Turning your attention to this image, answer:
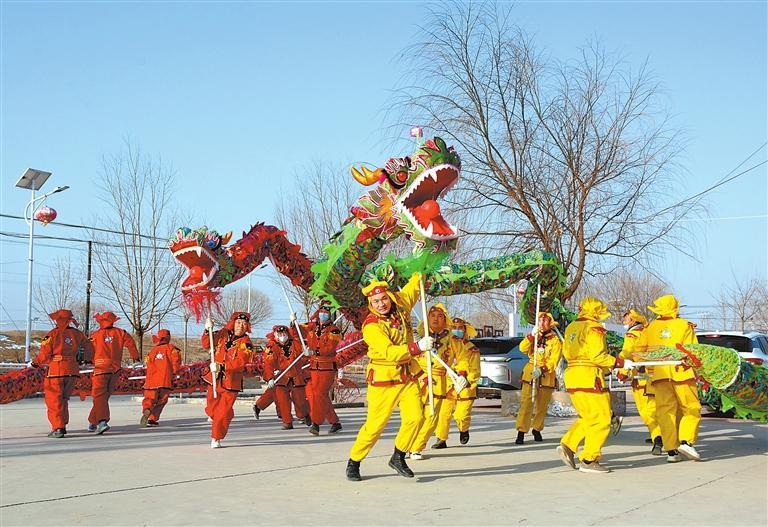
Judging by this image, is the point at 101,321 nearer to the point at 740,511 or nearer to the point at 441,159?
the point at 441,159

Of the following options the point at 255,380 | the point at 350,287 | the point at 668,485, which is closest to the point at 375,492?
the point at 668,485

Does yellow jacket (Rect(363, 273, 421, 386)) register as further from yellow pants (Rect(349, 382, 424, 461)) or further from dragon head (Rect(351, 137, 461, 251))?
dragon head (Rect(351, 137, 461, 251))

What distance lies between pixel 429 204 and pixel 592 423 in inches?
112

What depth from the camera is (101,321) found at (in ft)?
40.8

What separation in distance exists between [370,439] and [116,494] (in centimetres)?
227

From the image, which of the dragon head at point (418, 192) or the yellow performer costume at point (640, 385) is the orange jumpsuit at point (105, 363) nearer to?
the dragon head at point (418, 192)

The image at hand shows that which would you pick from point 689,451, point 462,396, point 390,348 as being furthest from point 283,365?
point 689,451

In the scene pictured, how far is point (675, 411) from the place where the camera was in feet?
30.6

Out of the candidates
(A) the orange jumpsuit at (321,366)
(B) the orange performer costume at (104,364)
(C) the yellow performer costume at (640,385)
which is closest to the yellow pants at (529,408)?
(C) the yellow performer costume at (640,385)

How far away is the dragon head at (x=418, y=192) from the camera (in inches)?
355

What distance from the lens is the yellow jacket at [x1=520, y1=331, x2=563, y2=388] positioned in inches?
435

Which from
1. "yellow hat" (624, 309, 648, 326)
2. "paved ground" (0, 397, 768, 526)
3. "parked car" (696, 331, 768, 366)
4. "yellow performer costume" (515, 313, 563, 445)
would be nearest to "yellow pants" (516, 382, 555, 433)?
"yellow performer costume" (515, 313, 563, 445)

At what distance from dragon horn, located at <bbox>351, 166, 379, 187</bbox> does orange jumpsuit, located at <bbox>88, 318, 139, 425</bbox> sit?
5.06 m

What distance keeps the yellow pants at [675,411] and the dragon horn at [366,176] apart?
12.9ft
